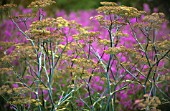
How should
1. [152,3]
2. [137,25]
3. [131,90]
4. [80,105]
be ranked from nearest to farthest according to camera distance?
[137,25], [80,105], [131,90], [152,3]

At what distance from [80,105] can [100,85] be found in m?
0.74

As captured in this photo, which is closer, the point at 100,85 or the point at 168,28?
the point at 100,85

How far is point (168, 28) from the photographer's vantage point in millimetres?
8953

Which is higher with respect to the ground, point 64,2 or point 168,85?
point 64,2

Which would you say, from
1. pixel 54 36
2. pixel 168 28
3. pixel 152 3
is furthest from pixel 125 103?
pixel 152 3

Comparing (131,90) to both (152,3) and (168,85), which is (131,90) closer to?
(168,85)

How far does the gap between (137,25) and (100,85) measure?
2127mm

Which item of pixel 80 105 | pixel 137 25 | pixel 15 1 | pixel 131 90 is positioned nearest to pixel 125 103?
pixel 131 90

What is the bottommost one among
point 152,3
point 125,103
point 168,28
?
point 125,103

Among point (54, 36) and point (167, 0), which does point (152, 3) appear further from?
point (54, 36)

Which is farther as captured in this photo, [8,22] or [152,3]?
[152,3]

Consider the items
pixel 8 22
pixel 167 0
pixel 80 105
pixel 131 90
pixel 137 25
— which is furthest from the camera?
pixel 167 0

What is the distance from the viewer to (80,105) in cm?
546

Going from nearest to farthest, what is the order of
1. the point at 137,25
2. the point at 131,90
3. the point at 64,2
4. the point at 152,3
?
the point at 137,25 → the point at 131,90 → the point at 152,3 → the point at 64,2
